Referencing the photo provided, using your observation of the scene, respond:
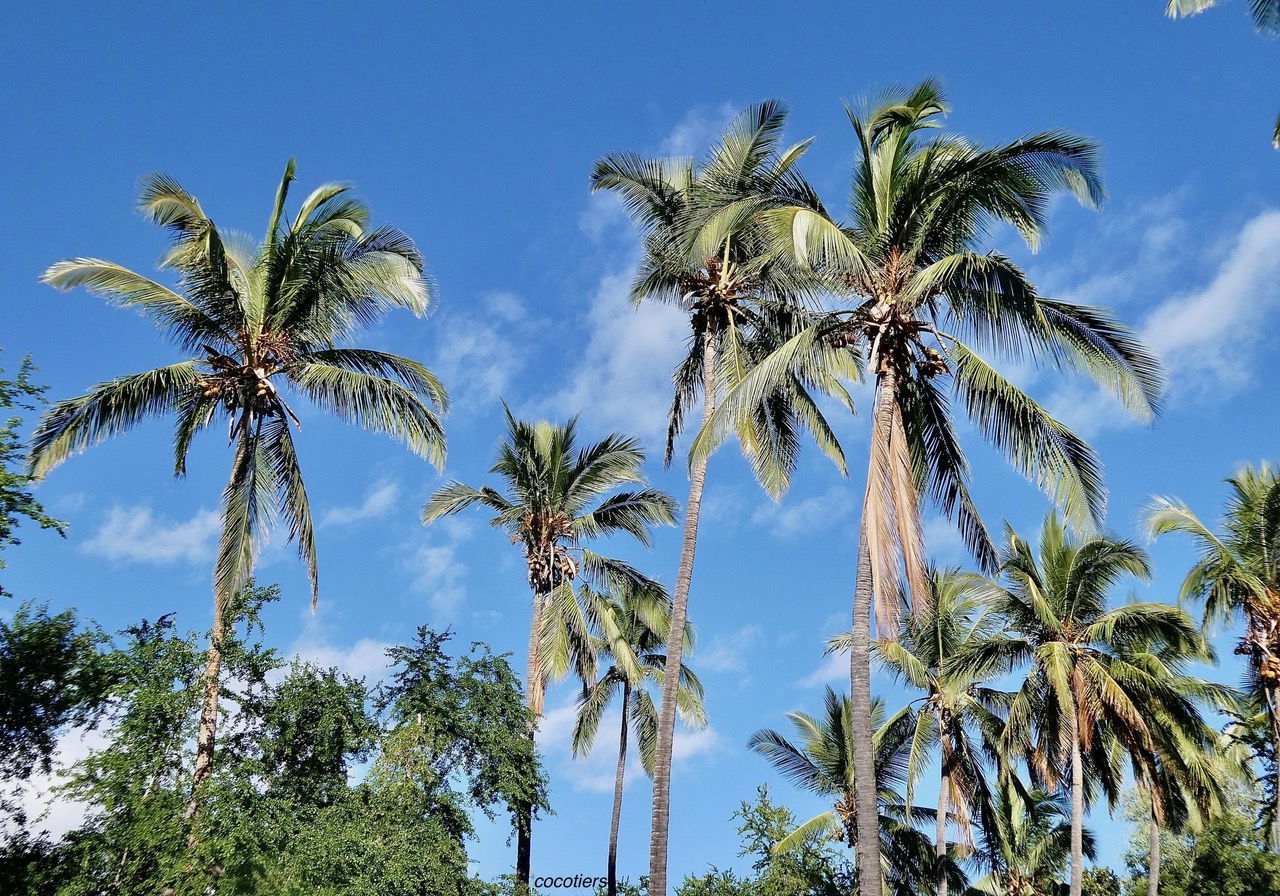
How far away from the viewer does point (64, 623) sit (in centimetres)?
1451

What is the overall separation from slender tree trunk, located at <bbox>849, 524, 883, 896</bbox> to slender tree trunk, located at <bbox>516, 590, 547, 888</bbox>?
993 centimetres

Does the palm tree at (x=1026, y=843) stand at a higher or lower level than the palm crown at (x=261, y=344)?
lower

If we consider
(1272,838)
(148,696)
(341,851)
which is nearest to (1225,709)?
(1272,838)

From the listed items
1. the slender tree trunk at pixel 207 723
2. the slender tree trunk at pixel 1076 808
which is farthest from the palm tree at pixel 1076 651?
the slender tree trunk at pixel 207 723

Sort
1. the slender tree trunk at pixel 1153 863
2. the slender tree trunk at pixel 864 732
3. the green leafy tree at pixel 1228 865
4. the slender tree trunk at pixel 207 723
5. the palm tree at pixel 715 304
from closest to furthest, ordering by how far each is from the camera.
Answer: the slender tree trunk at pixel 864 732
the slender tree trunk at pixel 207 723
the palm tree at pixel 715 304
the green leafy tree at pixel 1228 865
the slender tree trunk at pixel 1153 863

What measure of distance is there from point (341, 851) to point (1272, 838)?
2580 centimetres

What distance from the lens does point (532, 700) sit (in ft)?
74.6

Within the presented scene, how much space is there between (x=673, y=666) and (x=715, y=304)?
6353 millimetres

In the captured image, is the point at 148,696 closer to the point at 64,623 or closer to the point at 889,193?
the point at 64,623

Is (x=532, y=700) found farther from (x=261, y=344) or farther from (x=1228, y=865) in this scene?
(x=1228, y=865)

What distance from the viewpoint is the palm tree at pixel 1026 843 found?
25.4 meters

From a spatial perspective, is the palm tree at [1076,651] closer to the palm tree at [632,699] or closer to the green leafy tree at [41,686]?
the palm tree at [632,699]

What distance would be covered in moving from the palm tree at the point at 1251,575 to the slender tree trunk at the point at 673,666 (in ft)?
33.5

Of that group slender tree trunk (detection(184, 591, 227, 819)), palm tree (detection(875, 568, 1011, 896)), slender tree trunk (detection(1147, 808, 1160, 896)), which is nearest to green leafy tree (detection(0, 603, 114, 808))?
slender tree trunk (detection(184, 591, 227, 819))
